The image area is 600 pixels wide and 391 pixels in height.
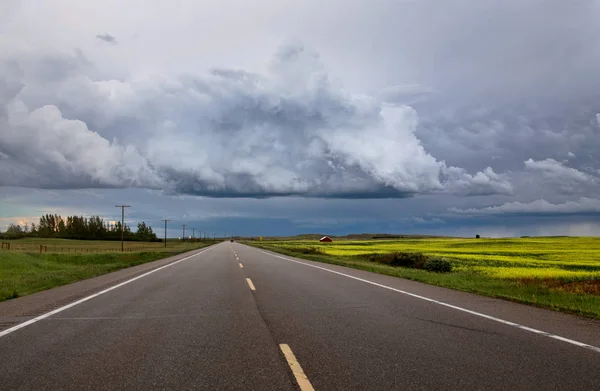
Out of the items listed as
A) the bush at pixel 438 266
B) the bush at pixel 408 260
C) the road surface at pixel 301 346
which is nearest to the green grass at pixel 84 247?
the bush at pixel 408 260

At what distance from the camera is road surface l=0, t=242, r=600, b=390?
203 inches

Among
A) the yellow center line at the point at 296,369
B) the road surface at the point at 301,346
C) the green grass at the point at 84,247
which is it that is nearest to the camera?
the yellow center line at the point at 296,369

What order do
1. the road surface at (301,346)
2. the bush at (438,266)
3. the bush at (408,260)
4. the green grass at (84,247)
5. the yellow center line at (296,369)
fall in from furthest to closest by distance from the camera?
the green grass at (84,247)
the bush at (408,260)
the bush at (438,266)
the road surface at (301,346)
the yellow center line at (296,369)

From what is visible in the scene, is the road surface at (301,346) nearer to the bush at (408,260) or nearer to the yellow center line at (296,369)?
the yellow center line at (296,369)

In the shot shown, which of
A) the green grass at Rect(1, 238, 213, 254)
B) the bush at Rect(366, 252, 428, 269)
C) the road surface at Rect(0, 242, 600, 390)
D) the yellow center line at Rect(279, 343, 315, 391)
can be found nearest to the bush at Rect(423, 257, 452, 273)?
the bush at Rect(366, 252, 428, 269)

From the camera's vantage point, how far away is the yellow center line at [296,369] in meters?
4.93

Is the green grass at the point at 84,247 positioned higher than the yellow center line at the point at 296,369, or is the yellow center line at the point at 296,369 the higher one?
the yellow center line at the point at 296,369

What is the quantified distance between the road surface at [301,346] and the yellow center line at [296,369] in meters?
0.01

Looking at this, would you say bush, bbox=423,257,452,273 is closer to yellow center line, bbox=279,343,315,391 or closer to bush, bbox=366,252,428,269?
bush, bbox=366,252,428,269

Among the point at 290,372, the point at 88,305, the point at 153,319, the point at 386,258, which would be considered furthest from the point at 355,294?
the point at 386,258

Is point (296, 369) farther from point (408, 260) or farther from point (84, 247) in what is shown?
point (84, 247)

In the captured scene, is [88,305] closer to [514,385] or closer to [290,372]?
[290,372]

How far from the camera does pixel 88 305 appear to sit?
1101 centimetres

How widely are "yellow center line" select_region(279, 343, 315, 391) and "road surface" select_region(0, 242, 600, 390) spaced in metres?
0.01
